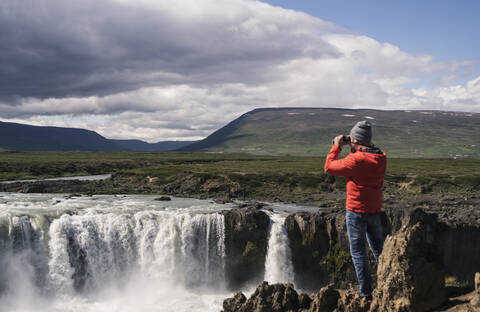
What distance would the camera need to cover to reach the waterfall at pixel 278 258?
42.4 metres

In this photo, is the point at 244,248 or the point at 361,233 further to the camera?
the point at 244,248

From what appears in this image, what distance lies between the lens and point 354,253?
10.8 meters

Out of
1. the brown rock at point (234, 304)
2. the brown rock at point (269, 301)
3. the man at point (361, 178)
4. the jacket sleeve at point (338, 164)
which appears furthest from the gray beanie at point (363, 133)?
the brown rock at point (234, 304)

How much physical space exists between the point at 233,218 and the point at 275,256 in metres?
6.28

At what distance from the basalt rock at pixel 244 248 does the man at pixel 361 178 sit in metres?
32.7

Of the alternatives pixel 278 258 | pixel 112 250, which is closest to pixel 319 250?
pixel 278 258

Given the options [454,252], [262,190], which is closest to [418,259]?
[454,252]

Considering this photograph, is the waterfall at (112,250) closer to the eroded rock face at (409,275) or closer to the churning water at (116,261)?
the churning water at (116,261)

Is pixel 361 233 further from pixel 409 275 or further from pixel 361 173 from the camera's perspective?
pixel 409 275

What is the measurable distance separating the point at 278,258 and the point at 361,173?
34241 mm

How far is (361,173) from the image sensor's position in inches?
404

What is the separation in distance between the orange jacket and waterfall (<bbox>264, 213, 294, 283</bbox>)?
109 ft

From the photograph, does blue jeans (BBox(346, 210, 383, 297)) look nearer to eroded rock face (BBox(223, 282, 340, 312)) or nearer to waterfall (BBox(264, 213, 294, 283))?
eroded rock face (BBox(223, 282, 340, 312))

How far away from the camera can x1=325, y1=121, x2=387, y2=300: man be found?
33.4 ft
